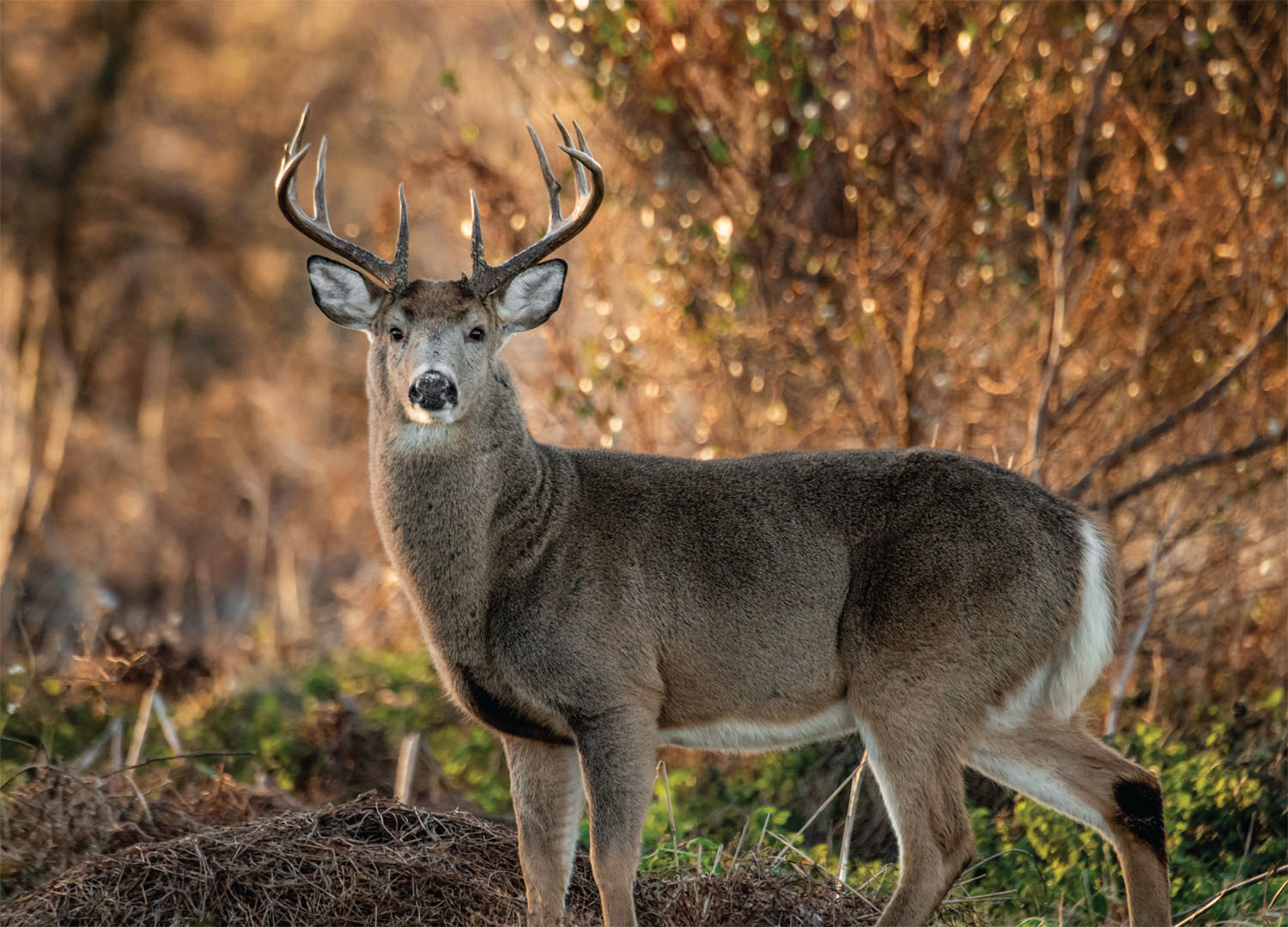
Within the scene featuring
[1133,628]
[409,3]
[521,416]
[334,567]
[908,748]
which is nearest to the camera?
[908,748]

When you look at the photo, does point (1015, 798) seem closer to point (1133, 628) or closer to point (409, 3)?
point (1133, 628)

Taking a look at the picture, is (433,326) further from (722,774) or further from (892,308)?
(892,308)

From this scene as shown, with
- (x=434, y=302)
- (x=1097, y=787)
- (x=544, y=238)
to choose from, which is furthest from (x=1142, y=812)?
(x=434, y=302)

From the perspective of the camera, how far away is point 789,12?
8.20 meters

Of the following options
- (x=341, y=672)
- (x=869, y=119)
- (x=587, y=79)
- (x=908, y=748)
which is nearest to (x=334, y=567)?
(x=341, y=672)

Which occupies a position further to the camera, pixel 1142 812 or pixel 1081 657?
pixel 1081 657

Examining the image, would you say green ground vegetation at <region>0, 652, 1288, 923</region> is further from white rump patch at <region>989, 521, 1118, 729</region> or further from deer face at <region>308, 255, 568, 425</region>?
deer face at <region>308, 255, 568, 425</region>

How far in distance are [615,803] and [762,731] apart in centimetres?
62

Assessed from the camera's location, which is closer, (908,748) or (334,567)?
(908,748)

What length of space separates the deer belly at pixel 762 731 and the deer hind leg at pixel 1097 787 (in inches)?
17.4

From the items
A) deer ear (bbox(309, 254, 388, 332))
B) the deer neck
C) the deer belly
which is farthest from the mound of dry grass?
deer ear (bbox(309, 254, 388, 332))

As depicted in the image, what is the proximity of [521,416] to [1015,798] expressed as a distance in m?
2.75

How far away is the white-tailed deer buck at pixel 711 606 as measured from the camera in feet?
15.5

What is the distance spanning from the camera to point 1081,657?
16.1ft
